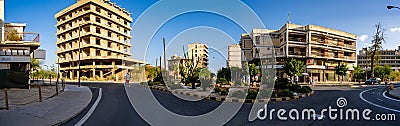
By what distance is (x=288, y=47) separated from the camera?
158 ft

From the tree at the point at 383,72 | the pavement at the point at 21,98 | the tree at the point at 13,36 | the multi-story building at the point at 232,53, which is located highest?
the tree at the point at 13,36

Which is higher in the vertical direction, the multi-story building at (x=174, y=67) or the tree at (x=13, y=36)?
the tree at (x=13, y=36)

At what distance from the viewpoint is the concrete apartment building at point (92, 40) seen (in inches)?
2165

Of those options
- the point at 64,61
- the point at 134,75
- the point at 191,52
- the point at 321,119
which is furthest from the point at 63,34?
the point at 321,119

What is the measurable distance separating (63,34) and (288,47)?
5233 centimetres

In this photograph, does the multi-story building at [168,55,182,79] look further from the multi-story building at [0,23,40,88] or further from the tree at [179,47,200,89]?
the multi-story building at [0,23,40,88]

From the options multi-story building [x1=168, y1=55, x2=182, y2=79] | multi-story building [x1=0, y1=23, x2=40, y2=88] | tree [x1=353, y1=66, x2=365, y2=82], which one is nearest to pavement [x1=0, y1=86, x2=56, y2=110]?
multi-story building [x1=0, y1=23, x2=40, y2=88]

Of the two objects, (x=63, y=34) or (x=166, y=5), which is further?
(x=63, y=34)

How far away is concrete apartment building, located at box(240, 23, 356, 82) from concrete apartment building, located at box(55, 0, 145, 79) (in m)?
24.6

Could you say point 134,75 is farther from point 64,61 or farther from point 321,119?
point 321,119

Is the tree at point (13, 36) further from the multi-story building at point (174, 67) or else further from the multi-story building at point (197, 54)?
the multi-story building at point (174, 67)

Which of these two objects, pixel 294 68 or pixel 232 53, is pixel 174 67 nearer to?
Answer: pixel 232 53

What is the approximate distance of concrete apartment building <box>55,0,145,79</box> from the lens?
180ft

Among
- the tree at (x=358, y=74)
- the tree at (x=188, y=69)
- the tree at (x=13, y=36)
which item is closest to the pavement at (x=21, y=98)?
the tree at (x=13, y=36)
